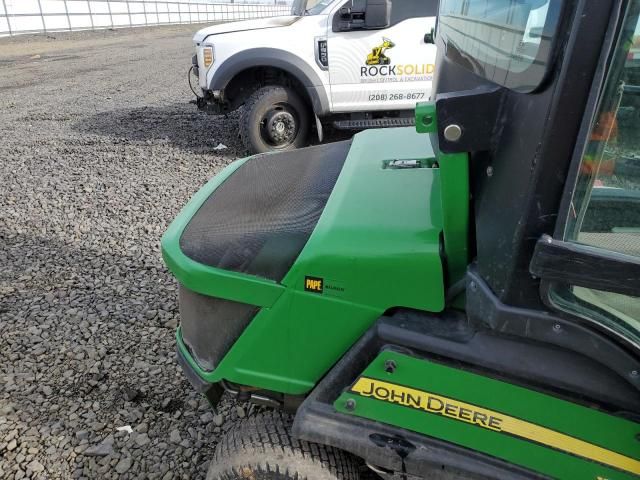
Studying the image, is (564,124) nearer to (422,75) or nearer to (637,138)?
(637,138)

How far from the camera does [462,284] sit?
1431 mm

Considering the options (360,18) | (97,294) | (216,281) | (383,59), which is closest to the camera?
(216,281)

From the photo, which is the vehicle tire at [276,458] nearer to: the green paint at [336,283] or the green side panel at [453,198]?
Result: the green paint at [336,283]

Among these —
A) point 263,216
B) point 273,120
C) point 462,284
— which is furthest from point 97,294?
point 273,120

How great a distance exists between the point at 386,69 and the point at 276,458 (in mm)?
5096

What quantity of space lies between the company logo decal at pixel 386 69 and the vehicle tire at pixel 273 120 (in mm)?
847

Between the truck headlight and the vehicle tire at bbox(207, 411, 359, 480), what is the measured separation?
521cm

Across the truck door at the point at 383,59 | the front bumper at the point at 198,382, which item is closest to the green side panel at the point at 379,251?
the front bumper at the point at 198,382

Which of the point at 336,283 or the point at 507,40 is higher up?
the point at 507,40

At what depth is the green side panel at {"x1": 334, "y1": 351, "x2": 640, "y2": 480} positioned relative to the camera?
131 cm

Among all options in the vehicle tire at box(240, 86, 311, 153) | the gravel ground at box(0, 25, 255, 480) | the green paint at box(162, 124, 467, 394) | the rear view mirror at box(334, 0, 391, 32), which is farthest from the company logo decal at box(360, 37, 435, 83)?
the green paint at box(162, 124, 467, 394)

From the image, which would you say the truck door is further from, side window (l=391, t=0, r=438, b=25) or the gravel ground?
the gravel ground

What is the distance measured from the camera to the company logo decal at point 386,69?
5852 mm

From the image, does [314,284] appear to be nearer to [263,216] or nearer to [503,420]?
[263,216]
